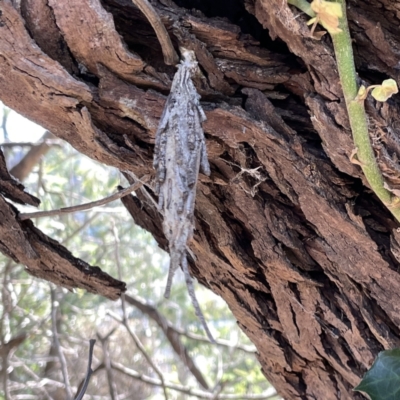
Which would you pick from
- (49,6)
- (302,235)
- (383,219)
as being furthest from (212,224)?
(49,6)

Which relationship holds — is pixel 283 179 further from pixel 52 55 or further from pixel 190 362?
pixel 190 362

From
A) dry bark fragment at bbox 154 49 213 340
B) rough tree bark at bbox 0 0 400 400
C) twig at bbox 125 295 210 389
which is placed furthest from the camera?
twig at bbox 125 295 210 389

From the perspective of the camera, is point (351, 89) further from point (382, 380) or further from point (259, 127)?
point (382, 380)

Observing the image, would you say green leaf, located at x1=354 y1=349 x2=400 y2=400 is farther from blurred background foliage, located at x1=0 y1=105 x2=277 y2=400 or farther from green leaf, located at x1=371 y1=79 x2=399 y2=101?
blurred background foliage, located at x1=0 y1=105 x2=277 y2=400

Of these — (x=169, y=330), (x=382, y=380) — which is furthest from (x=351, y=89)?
(x=169, y=330)

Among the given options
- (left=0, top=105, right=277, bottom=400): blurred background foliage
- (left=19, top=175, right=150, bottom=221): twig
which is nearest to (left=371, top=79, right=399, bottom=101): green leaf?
(left=19, top=175, right=150, bottom=221): twig

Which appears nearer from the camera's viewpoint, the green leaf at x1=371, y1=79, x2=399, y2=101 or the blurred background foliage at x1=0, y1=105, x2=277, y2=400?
the green leaf at x1=371, y1=79, x2=399, y2=101
